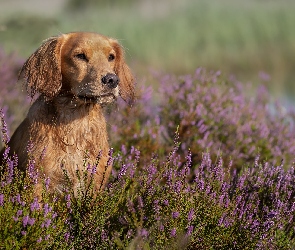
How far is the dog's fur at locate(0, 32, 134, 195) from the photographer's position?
384 cm

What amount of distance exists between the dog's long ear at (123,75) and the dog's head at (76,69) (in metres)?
0.16

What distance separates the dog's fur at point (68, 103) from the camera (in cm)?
384

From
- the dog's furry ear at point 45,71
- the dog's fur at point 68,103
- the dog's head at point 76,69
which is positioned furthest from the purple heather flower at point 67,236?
the dog's furry ear at point 45,71

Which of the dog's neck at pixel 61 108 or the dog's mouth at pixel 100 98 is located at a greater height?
the dog's mouth at pixel 100 98

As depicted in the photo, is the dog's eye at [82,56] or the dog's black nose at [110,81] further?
the dog's eye at [82,56]

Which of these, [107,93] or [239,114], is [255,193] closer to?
[107,93]

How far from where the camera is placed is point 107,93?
12.4 feet

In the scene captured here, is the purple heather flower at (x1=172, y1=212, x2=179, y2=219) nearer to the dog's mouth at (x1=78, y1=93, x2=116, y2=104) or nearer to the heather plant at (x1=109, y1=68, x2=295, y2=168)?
the dog's mouth at (x1=78, y1=93, x2=116, y2=104)

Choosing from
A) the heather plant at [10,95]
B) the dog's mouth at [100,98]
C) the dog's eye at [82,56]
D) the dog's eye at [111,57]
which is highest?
the dog's eye at [82,56]

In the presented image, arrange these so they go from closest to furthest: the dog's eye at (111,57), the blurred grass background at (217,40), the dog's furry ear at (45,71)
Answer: the dog's furry ear at (45,71) < the dog's eye at (111,57) < the blurred grass background at (217,40)

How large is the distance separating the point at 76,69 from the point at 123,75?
1.94ft

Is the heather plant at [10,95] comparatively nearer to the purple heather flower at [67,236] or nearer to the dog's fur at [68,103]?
the dog's fur at [68,103]

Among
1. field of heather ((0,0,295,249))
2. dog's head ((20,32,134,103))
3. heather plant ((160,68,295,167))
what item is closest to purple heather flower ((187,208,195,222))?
field of heather ((0,0,295,249))

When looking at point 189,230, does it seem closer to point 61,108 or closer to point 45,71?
point 61,108
